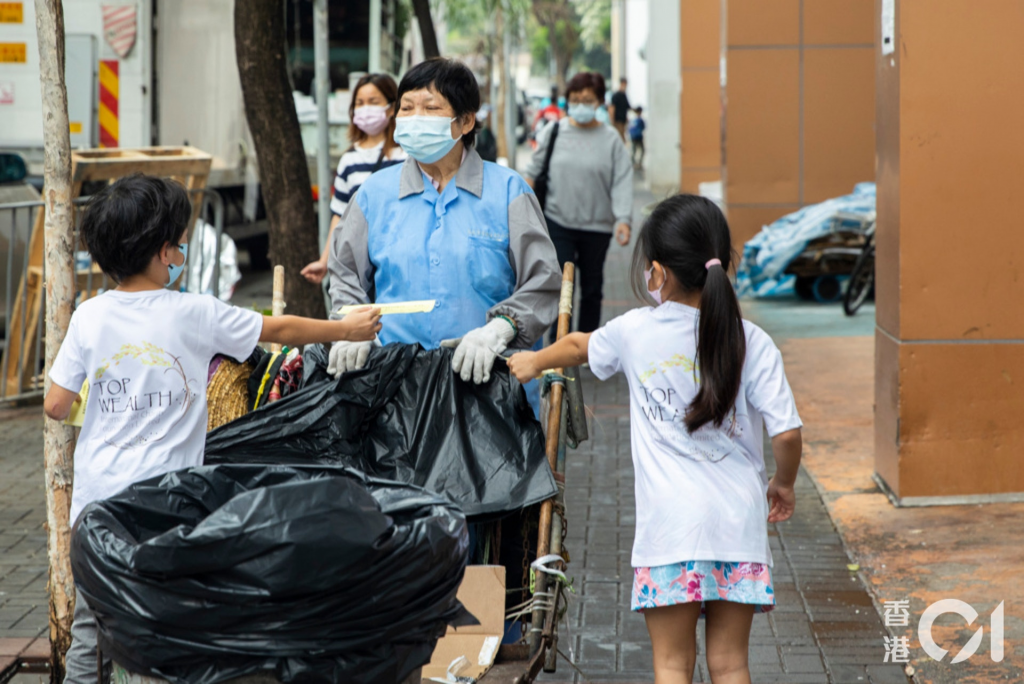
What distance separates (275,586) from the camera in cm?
211

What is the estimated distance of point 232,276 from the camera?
36.1 feet

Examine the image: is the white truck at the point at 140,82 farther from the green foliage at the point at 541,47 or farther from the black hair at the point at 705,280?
the green foliage at the point at 541,47

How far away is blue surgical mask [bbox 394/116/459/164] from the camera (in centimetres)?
364

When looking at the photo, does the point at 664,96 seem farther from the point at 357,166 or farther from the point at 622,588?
the point at 622,588

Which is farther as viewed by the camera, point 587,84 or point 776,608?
point 587,84

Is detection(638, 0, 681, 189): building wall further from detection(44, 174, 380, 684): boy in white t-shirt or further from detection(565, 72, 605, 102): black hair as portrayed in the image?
detection(44, 174, 380, 684): boy in white t-shirt

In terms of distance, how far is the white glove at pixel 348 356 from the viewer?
333 cm

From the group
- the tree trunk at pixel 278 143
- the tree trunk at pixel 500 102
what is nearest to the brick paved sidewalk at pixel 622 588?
the tree trunk at pixel 278 143

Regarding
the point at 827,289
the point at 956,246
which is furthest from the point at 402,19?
the point at 956,246

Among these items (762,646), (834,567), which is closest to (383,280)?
(762,646)

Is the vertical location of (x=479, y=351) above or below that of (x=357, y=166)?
below

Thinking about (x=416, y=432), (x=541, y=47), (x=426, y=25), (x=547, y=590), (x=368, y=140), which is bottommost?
(x=547, y=590)

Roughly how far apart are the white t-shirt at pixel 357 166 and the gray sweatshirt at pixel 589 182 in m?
2.24

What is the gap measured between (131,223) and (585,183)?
5.62 metres
